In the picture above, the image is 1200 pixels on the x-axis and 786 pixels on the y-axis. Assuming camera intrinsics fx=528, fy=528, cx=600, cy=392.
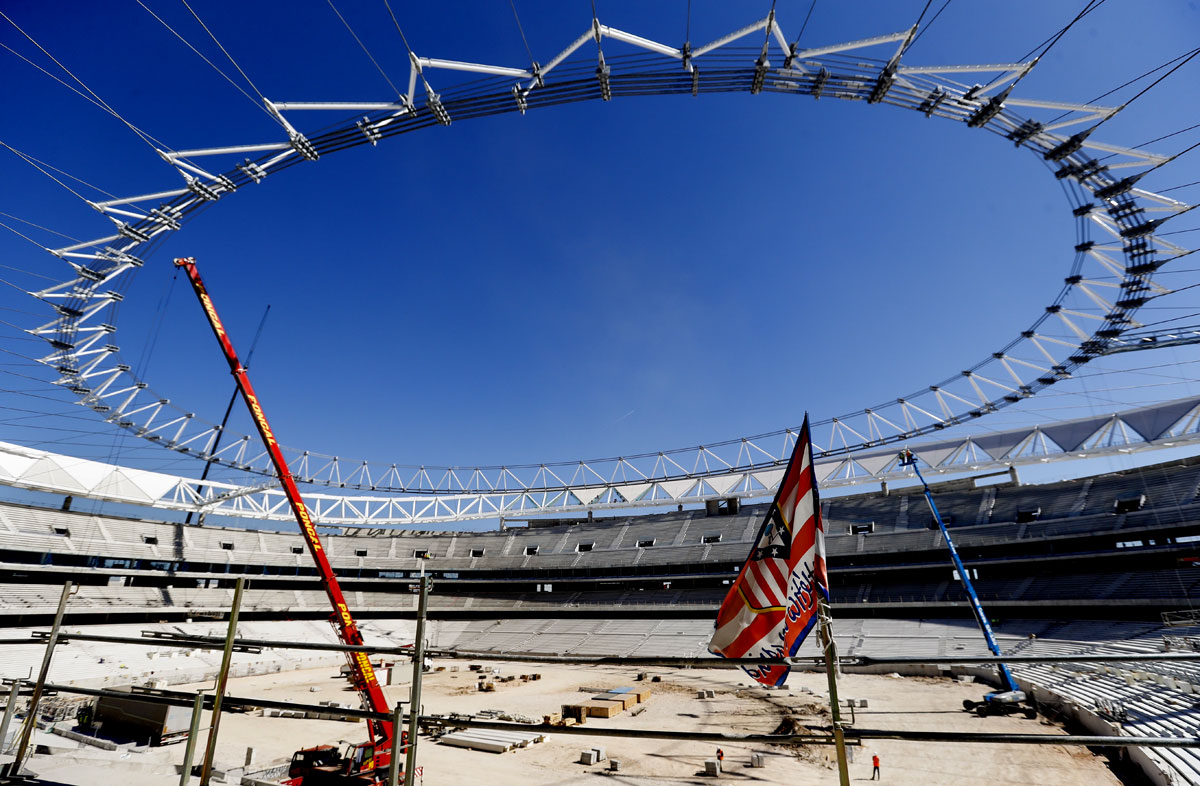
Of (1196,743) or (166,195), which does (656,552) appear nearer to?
(166,195)

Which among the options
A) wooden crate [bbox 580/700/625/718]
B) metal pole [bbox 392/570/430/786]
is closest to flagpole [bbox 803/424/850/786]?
metal pole [bbox 392/570/430/786]

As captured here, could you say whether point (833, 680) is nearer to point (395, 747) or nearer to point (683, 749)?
point (395, 747)

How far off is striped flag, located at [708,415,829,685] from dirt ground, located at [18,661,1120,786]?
185 inches

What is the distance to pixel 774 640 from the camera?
719cm

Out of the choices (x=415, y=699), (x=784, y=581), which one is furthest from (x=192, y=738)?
(x=784, y=581)

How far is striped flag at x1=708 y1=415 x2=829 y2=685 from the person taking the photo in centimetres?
685

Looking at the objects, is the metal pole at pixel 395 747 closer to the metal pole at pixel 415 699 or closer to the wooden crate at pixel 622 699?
the metal pole at pixel 415 699

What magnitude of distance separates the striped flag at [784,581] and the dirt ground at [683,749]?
4.71 metres

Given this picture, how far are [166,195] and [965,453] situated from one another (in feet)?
205

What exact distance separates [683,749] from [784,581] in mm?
19471

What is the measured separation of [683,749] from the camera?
22203 millimetres

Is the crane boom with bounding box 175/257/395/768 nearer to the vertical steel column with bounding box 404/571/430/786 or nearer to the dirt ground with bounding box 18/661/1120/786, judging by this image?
the dirt ground with bounding box 18/661/1120/786

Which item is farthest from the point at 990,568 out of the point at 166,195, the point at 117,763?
the point at 166,195

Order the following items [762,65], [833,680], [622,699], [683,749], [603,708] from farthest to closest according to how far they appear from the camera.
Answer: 1. [622,699]
2. [603,708]
3. [683,749]
4. [762,65]
5. [833,680]
